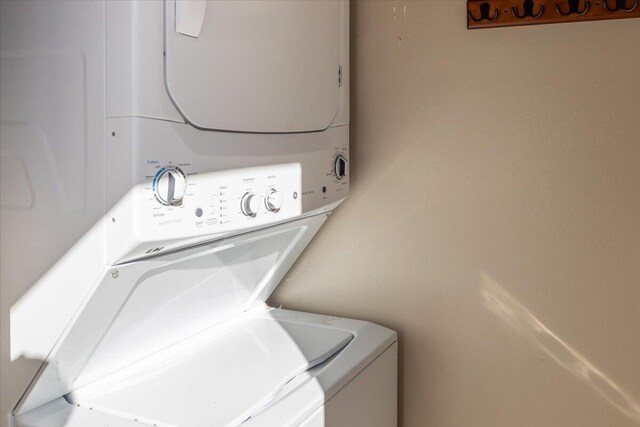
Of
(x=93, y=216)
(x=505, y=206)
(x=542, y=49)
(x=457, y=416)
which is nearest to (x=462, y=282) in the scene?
(x=505, y=206)

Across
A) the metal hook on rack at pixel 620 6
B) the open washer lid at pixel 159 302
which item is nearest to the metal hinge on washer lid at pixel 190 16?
the open washer lid at pixel 159 302

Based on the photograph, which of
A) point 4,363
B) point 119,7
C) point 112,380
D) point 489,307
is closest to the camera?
point 119,7

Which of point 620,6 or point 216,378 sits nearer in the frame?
point 216,378

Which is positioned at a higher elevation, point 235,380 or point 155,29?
point 155,29

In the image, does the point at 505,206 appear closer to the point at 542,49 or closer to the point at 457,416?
the point at 542,49

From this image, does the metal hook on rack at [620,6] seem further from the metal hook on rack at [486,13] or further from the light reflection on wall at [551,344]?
the light reflection on wall at [551,344]

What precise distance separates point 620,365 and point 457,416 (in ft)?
1.90

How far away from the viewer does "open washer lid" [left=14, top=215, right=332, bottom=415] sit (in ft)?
4.77

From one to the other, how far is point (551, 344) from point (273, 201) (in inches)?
44.3

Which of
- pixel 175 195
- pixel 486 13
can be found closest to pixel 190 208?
pixel 175 195

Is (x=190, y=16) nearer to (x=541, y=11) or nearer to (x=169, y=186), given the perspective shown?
(x=169, y=186)

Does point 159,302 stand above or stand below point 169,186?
below

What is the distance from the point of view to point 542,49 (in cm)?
209

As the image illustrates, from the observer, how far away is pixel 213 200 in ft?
4.83
